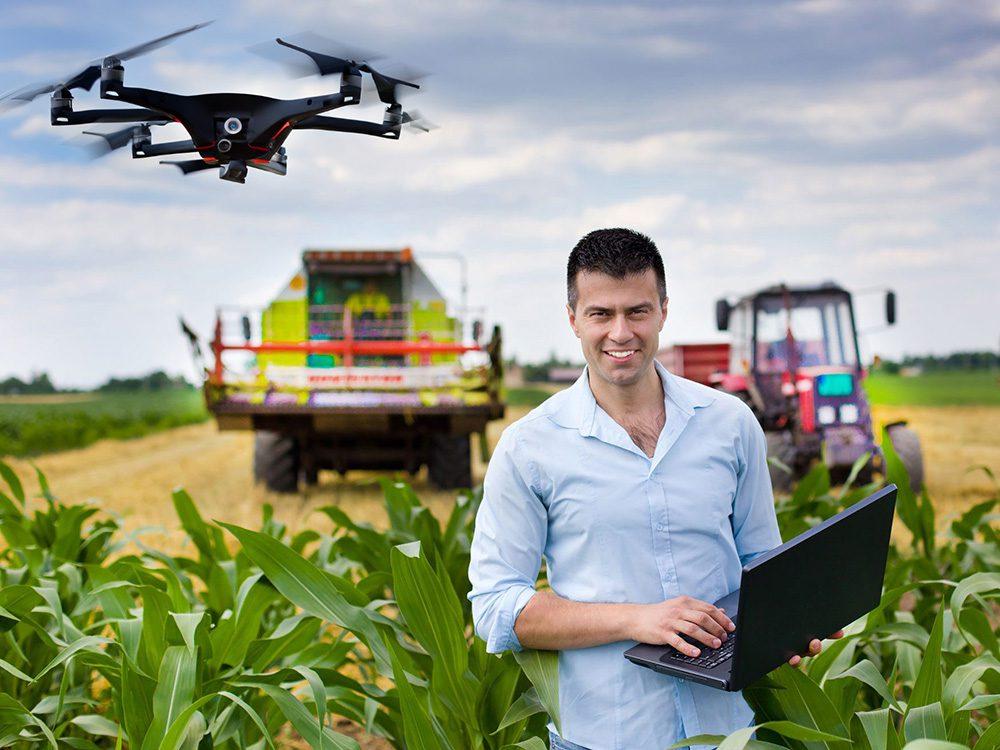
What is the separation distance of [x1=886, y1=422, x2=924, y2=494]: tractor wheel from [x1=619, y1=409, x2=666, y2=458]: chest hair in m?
8.30

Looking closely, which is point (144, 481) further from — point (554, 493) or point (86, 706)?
point (554, 493)

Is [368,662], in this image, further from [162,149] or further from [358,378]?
[358,378]

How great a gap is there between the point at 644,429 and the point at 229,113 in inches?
39.6

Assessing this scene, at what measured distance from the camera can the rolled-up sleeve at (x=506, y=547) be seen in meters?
1.89

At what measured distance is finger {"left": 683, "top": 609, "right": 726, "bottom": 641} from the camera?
174cm

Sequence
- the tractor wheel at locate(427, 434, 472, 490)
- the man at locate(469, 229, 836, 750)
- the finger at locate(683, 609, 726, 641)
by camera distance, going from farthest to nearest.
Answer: the tractor wheel at locate(427, 434, 472, 490) < the man at locate(469, 229, 836, 750) < the finger at locate(683, 609, 726, 641)

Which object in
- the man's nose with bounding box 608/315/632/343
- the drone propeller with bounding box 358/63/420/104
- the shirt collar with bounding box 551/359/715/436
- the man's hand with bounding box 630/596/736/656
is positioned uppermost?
the drone propeller with bounding box 358/63/420/104

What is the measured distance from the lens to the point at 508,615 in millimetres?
1870

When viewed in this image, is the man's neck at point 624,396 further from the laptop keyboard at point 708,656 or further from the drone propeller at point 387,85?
the drone propeller at point 387,85

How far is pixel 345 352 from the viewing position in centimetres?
1003

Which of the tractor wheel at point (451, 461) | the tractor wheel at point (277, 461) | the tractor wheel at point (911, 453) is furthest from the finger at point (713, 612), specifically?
the tractor wheel at point (277, 461)

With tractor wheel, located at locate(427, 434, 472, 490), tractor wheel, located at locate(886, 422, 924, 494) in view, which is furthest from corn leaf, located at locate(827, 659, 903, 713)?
tractor wheel, located at locate(427, 434, 472, 490)

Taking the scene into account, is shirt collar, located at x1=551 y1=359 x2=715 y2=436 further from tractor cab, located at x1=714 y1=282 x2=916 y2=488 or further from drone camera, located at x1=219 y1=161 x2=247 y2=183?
tractor cab, located at x1=714 y1=282 x2=916 y2=488

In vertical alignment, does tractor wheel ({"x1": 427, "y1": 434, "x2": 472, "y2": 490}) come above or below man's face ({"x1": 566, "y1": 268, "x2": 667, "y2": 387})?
below
